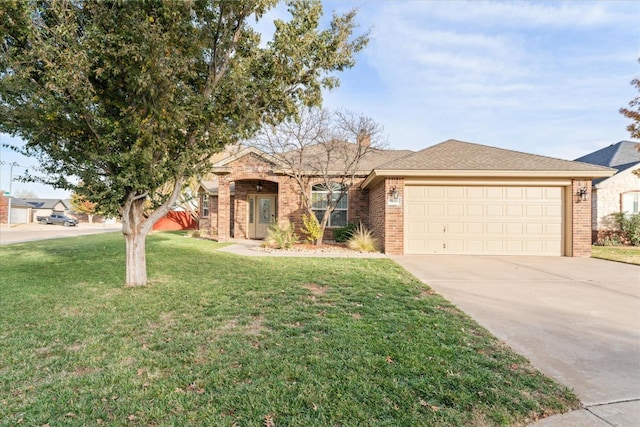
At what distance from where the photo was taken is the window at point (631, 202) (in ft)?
50.6

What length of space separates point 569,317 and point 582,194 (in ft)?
26.2

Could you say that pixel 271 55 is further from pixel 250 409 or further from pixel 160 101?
pixel 250 409

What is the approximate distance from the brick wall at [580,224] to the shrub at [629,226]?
7.02 metres

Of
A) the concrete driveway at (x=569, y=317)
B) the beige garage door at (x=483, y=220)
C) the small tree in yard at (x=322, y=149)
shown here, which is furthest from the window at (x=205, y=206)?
the concrete driveway at (x=569, y=317)

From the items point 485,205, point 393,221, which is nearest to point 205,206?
point 393,221

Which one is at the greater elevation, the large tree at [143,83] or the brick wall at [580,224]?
the large tree at [143,83]

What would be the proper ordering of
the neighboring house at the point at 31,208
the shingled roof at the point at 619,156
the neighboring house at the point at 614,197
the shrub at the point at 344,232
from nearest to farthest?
the shrub at the point at 344,232
the neighboring house at the point at 614,197
the shingled roof at the point at 619,156
the neighboring house at the point at 31,208

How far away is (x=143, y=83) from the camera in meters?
4.47

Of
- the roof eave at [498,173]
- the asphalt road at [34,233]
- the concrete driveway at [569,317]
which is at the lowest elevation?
the concrete driveway at [569,317]

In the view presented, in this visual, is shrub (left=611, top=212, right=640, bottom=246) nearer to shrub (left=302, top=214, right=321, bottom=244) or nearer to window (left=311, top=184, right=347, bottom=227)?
window (left=311, top=184, right=347, bottom=227)

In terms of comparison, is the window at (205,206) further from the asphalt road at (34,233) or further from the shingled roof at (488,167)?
the shingled roof at (488,167)

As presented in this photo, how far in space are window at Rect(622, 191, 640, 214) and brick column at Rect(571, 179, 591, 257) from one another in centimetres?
808

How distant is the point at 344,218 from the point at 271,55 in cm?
933

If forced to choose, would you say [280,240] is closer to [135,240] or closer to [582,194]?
[135,240]
